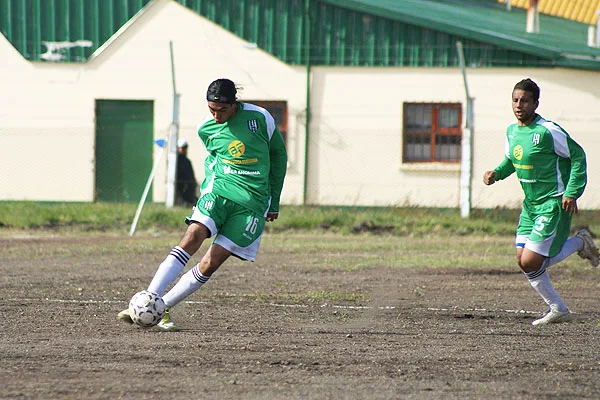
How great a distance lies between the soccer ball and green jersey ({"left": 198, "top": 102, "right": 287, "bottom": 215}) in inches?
38.0

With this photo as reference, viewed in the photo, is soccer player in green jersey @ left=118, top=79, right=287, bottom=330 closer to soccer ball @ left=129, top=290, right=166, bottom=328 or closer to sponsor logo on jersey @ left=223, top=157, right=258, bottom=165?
sponsor logo on jersey @ left=223, top=157, right=258, bottom=165

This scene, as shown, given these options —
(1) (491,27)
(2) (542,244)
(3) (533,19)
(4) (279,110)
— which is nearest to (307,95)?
(4) (279,110)

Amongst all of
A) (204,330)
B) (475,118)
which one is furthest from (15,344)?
(475,118)

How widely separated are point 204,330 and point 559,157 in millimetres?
3198

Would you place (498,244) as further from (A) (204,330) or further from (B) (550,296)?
(A) (204,330)

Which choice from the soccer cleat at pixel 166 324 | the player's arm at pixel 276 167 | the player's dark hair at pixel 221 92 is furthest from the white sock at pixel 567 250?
the soccer cleat at pixel 166 324

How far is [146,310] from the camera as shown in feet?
24.1

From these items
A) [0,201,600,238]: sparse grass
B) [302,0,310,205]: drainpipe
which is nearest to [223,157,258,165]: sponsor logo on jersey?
[0,201,600,238]: sparse grass

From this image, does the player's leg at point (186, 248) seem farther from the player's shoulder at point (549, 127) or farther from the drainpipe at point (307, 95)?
the drainpipe at point (307, 95)

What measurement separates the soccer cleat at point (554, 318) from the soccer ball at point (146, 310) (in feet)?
10.5

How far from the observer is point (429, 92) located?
74.9ft

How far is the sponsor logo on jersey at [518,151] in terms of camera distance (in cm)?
839

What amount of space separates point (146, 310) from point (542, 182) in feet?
11.1

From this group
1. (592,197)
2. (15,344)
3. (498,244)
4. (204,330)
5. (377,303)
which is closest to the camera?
(15,344)
